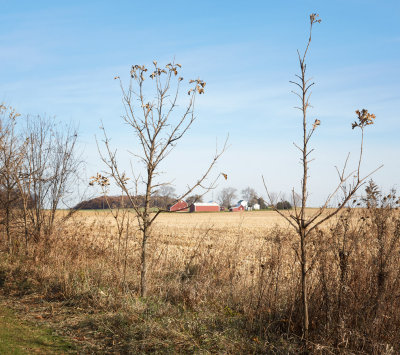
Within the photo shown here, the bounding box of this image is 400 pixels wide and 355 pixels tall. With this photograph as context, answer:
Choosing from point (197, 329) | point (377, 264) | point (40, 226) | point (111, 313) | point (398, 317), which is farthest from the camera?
point (40, 226)

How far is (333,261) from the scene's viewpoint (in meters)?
5.65

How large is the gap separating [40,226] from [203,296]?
22.0 ft

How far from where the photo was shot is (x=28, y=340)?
18.7 feet

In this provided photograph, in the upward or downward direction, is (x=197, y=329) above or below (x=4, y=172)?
below

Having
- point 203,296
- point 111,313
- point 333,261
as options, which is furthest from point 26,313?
point 333,261

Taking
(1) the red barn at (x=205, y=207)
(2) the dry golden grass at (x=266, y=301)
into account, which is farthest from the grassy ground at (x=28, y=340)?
(1) the red barn at (x=205, y=207)

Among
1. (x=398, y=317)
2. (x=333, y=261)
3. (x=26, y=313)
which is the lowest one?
(x=26, y=313)

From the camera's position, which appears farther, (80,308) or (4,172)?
(4,172)

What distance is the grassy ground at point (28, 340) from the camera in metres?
5.35

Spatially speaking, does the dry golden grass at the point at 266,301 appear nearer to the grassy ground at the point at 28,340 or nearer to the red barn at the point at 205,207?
the grassy ground at the point at 28,340

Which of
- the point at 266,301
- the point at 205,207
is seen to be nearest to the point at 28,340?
the point at 266,301

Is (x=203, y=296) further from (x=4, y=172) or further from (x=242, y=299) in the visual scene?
(x=4, y=172)

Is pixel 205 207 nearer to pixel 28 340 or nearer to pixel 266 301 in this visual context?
pixel 266 301

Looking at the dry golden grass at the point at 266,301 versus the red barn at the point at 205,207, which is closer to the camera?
the dry golden grass at the point at 266,301
